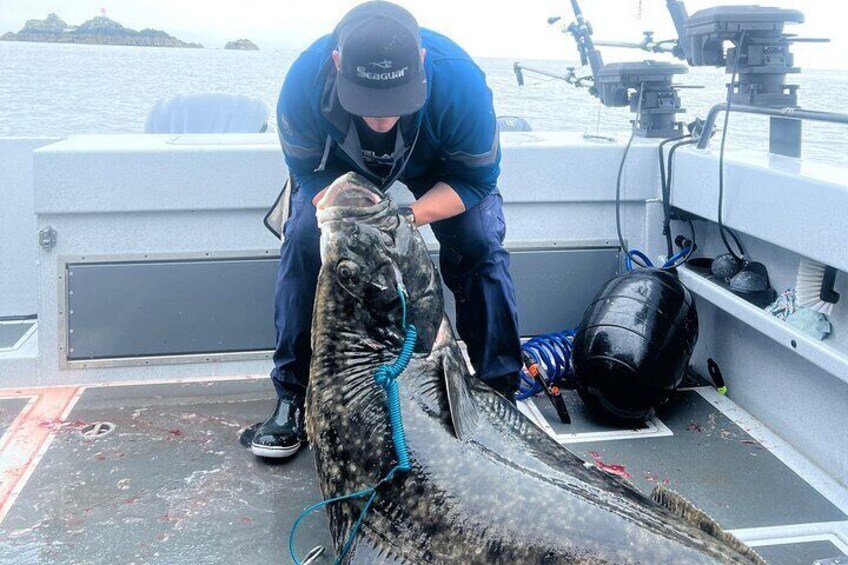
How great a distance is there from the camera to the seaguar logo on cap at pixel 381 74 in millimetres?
2736

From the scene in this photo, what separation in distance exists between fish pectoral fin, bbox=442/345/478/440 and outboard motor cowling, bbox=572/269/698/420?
1.30 metres

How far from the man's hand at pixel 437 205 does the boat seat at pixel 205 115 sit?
291 centimetres

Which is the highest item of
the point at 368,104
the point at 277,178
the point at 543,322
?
the point at 368,104

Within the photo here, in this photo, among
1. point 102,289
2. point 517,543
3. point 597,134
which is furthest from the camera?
point 597,134

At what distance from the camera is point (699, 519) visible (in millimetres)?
2197

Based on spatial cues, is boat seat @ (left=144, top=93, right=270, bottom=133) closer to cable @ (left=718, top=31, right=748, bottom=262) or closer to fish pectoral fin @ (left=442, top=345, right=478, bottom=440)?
cable @ (left=718, top=31, right=748, bottom=262)

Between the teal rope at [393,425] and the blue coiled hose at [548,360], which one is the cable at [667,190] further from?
the teal rope at [393,425]

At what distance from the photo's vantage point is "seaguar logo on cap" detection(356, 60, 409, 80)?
2.74 m

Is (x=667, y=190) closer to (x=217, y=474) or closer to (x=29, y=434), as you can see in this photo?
(x=217, y=474)

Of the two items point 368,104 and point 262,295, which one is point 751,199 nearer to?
point 368,104

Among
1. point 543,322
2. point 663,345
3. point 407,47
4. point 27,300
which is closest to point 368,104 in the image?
point 407,47

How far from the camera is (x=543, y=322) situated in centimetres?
454

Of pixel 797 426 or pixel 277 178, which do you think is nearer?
pixel 797 426

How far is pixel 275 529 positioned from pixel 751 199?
2.58 meters
